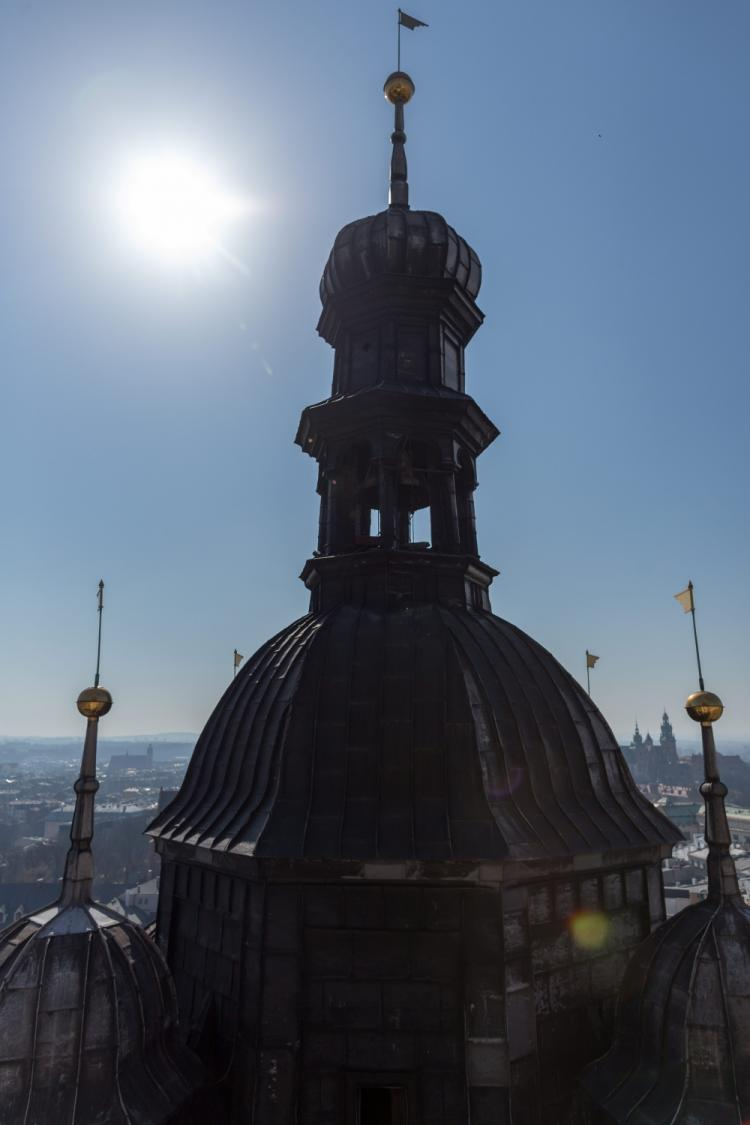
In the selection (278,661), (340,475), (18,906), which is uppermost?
(340,475)

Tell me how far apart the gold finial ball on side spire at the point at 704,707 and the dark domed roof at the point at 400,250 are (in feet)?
36.9

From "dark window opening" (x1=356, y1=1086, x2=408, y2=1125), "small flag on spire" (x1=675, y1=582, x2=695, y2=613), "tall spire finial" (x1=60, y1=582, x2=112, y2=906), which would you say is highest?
"small flag on spire" (x1=675, y1=582, x2=695, y2=613)

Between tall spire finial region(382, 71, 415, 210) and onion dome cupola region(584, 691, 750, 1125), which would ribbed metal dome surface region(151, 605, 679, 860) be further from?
tall spire finial region(382, 71, 415, 210)

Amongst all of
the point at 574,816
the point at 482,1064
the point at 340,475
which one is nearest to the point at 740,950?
the point at 574,816

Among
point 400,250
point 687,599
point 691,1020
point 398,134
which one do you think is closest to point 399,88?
point 398,134

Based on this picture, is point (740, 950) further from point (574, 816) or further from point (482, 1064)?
point (482, 1064)

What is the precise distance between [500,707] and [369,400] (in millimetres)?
7531

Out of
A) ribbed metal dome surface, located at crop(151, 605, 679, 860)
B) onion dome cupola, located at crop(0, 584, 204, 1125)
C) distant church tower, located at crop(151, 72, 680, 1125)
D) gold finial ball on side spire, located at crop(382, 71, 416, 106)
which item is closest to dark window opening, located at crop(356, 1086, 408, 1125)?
distant church tower, located at crop(151, 72, 680, 1125)

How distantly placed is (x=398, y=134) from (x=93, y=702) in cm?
1681

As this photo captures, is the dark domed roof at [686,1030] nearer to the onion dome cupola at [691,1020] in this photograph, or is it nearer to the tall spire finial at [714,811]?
the onion dome cupola at [691,1020]

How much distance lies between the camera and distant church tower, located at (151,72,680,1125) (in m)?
11.2

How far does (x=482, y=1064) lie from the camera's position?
11.0m

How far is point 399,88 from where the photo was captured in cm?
2106

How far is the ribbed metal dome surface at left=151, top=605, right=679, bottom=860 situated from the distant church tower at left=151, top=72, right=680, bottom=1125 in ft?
0.12
